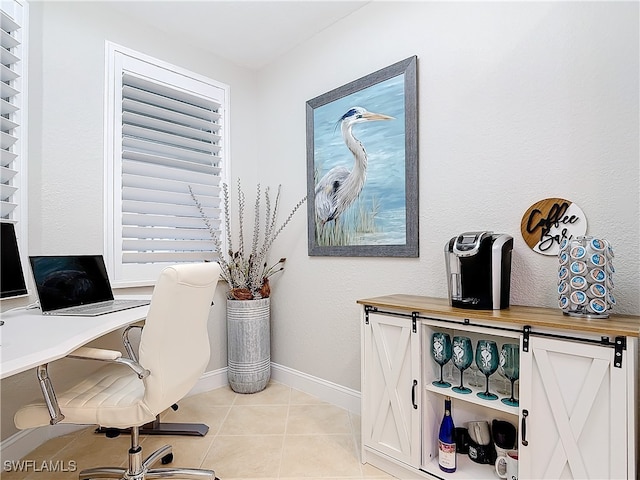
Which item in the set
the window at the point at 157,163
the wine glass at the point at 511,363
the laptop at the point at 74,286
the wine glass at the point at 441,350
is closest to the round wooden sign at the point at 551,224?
the wine glass at the point at 511,363

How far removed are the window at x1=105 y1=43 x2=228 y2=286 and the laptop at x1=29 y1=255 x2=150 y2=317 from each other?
0.20 m

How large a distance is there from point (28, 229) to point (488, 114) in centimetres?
259

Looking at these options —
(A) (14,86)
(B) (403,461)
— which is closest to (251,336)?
(B) (403,461)

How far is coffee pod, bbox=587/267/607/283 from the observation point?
54.6 inches

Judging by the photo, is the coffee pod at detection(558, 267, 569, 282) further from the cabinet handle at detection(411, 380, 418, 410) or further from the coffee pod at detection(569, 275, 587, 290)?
the cabinet handle at detection(411, 380, 418, 410)

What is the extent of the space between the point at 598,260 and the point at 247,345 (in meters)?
2.30

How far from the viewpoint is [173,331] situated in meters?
1.52

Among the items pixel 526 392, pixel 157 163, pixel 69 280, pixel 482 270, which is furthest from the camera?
pixel 157 163

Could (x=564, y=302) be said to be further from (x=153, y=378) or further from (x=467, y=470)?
(x=153, y=378)

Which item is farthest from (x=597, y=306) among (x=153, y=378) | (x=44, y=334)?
(x=44, y=334)

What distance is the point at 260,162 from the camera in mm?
3291

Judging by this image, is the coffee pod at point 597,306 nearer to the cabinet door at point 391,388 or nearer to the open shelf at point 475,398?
the open shelf at point 475,398

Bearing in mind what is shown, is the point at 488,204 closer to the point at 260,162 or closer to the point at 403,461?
the point at 403,461

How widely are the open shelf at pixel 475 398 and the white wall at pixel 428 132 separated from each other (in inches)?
19.8
